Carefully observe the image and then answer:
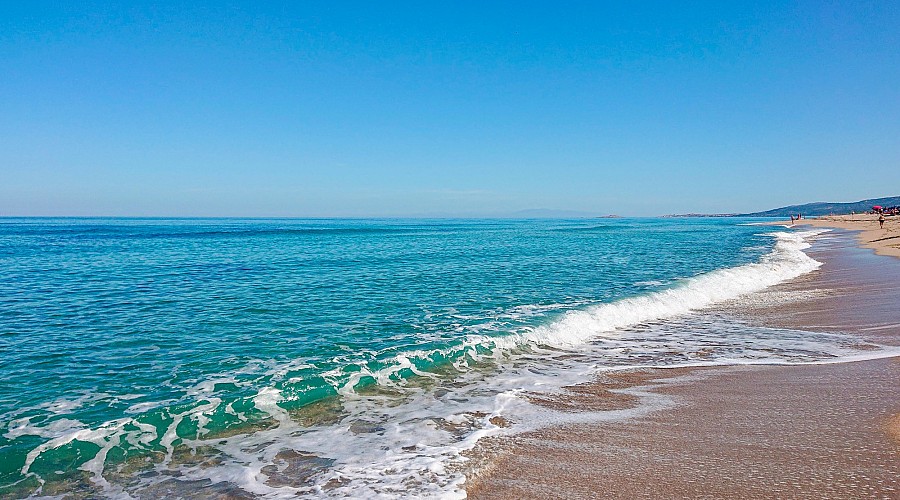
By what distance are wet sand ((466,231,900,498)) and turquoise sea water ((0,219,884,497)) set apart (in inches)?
31.2

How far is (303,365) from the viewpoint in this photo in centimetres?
946

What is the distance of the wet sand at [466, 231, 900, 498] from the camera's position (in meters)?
4.87

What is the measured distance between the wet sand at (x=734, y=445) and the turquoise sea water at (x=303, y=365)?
793 millimetres

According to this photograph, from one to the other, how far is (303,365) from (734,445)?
6.83m

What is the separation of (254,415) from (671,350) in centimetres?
808

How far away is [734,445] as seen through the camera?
581 cm

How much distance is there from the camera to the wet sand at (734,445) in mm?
4867

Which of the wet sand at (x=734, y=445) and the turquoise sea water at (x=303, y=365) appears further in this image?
the turquoise sea water at (x=303, y=365)

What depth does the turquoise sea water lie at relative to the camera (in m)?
5.82

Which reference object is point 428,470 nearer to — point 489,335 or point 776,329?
point 489,335

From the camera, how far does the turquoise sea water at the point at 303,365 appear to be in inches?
229

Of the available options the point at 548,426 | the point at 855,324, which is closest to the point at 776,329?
the point at 855,324

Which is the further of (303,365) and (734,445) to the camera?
(303,365)

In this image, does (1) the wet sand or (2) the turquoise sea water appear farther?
(2) the turquoise sea water
